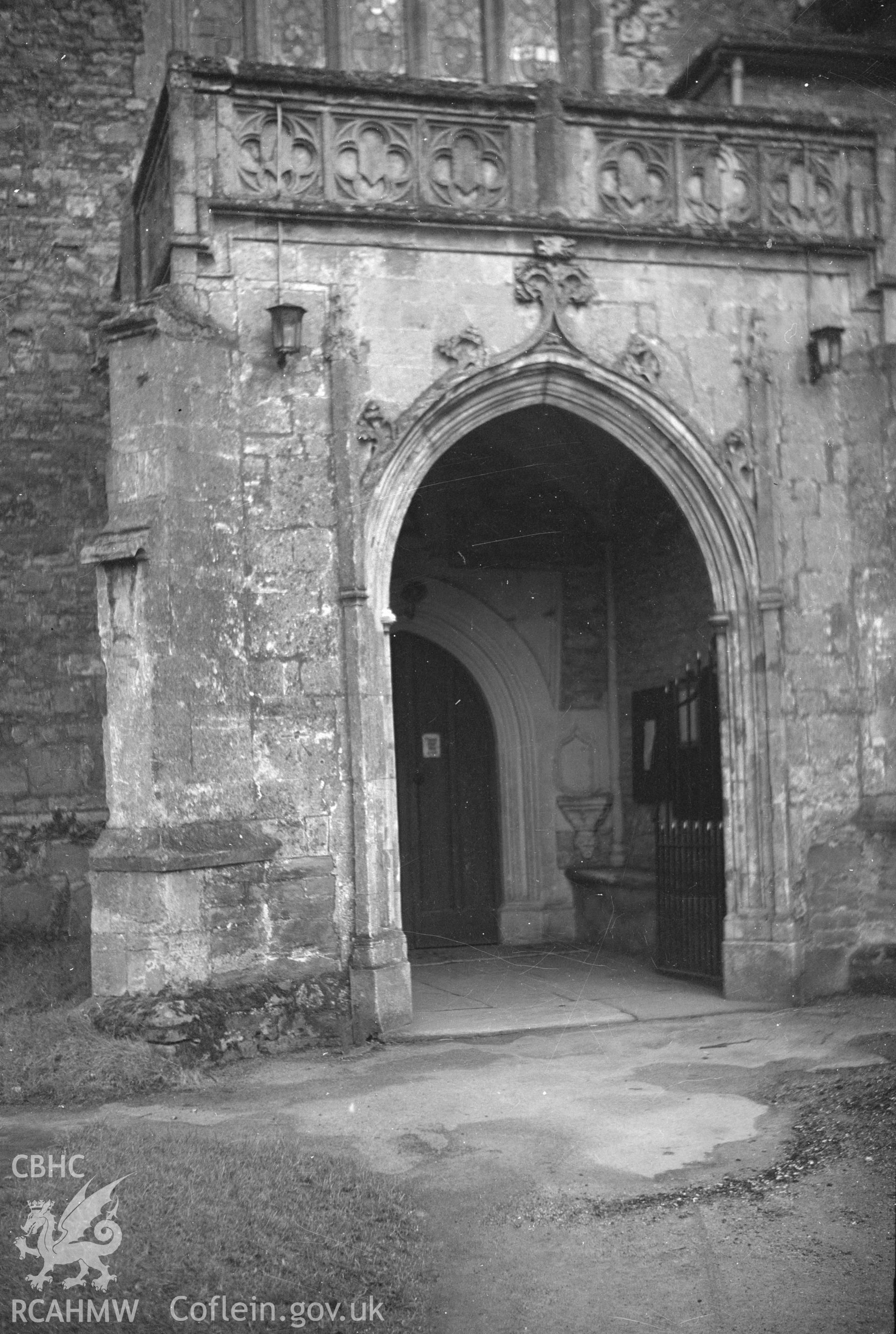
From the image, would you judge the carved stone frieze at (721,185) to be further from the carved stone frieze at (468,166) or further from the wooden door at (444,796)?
the wooden door at (444,796)

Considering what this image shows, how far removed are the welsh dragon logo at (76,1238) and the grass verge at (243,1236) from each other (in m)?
0.03

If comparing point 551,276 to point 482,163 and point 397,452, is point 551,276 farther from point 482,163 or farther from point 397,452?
point 397,452

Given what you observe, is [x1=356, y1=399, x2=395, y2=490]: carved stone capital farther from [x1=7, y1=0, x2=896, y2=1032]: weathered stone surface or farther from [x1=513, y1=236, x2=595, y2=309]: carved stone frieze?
[x1=513, y1=236, x2=595, y2=309]: carved stone frieze

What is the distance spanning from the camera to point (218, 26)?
11.0m

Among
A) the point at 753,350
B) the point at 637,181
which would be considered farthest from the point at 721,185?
the point at 753,350

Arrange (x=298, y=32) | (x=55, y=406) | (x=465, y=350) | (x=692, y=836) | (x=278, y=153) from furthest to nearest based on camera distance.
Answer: (x=298, y=32), (x=55, y=406), (x=692, y=836), (x=465, y=350), (x=278, y=153)

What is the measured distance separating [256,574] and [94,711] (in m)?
3.62

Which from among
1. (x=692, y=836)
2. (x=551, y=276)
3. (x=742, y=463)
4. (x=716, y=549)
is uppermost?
(x=551, y=276)

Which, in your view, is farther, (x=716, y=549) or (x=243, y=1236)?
(x=716, y=549)

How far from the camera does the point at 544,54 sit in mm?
11516

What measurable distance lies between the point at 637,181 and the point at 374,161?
5.26 ft

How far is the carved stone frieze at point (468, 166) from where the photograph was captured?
8.10 metres

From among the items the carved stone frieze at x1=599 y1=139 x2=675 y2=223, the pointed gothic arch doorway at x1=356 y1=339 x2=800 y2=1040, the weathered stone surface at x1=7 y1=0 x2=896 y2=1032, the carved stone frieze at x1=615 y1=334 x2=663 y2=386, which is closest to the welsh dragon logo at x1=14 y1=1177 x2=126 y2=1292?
the weathered stone surface at x1=7 y1=0 x2=896 y2=1032

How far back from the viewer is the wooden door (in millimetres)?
11188
